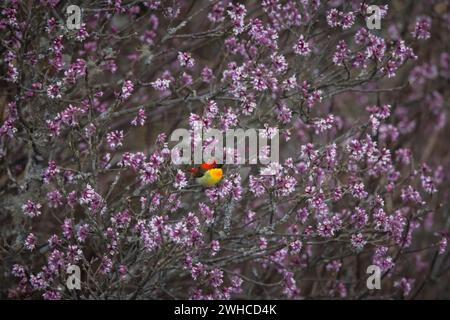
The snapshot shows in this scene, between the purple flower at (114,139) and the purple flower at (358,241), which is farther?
the purple flower at (358,241)

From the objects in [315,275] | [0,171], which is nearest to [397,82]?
[315,275]

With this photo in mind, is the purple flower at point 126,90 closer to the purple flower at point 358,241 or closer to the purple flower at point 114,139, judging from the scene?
the purple flower at point 114,139

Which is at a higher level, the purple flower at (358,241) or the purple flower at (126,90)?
the purple flower at (126,90)

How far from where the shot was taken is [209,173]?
5750 millimetres

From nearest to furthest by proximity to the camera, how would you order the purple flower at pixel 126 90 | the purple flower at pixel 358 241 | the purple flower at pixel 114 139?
1. the purple flower at pixel 114 139
2. the purple flower at pixel 126 90
3. the purple flower at pixel 358 241

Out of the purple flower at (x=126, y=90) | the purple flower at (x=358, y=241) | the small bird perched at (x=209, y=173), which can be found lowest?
the purple flower at (x=358, y=241)

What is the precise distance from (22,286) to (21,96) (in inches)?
72.1

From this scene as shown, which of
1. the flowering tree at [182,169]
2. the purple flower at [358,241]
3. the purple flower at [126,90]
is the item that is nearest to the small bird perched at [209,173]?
the flowering tree at [182,169]

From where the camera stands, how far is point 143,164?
552cm

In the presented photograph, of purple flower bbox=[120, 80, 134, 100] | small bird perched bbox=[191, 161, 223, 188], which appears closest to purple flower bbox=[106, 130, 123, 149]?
purple flower bbox=[120, 80, 134, 100]

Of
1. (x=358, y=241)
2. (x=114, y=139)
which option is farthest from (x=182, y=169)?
(x=358, y=241)

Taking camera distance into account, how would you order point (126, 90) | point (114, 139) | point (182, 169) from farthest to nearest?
point (182, 169), point (126, 90), point (114, 139)

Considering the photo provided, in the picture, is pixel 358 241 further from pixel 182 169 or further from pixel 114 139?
pixel 114 139

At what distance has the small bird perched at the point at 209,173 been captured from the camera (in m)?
5.74
